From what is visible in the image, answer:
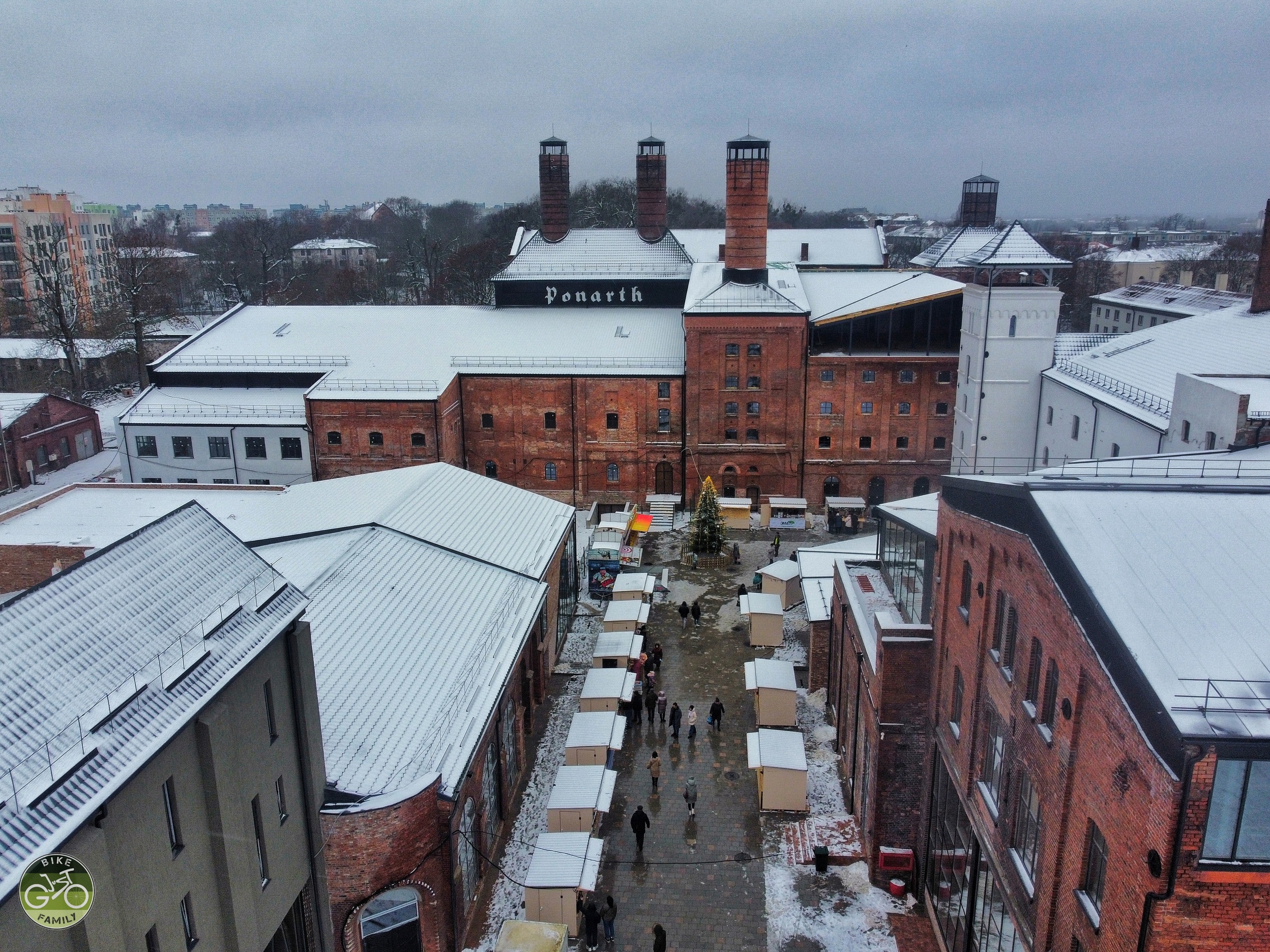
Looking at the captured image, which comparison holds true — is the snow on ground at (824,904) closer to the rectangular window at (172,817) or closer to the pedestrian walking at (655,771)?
the pedestrian walking at (655,771)

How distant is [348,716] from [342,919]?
311cm

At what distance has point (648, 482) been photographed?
38.4 metres

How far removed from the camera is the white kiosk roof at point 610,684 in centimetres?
2064

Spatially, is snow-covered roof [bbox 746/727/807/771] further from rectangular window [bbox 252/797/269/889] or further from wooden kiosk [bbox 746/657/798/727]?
rectangular window [bbox 252/797/269/889]

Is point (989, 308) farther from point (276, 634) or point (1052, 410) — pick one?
point (276, 634)

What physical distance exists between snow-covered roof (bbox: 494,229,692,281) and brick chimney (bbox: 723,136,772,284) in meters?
5.27

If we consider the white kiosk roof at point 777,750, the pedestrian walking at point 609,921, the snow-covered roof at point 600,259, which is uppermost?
the snow-covered roof at point 600,259

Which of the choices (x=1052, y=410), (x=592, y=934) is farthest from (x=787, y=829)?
(x=1052, y=410)

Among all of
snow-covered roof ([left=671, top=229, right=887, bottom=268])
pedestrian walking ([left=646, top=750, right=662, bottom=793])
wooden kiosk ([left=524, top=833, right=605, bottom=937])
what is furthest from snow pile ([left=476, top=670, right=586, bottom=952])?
snow-covered roof ([left=671, top=229, right=887, bottom=268])

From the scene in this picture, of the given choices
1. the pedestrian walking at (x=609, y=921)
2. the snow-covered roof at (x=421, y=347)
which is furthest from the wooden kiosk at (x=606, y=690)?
the snow-covered roof at (x=421, y=347)

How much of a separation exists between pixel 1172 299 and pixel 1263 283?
30130 mm

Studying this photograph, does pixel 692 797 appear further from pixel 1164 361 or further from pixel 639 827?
pixel 1164 361

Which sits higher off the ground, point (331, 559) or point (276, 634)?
point (276, 634)

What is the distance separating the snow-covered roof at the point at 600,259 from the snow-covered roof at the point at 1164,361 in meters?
18.5
